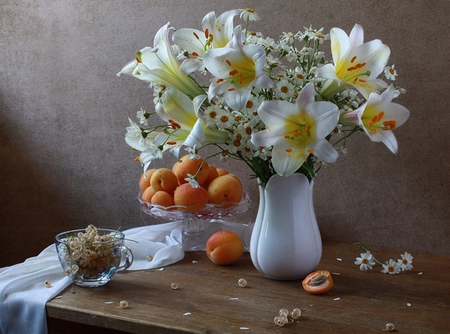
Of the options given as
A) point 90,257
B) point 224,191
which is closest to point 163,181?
point 224,191

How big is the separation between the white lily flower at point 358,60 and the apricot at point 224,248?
0.46 metres

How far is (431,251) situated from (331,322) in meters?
0.55

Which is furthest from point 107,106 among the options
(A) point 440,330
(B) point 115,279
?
(A) point 440,330

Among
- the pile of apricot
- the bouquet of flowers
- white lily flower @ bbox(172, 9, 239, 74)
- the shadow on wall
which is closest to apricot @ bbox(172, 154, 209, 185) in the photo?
the pile of apricot

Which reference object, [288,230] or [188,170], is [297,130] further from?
[188,170]

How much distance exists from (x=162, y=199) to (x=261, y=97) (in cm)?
44

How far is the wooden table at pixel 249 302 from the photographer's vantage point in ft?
3.42

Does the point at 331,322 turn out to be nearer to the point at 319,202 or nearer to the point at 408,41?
the point at 319,202

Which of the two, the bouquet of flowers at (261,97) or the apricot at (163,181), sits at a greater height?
the bouquet of flowers at (261,97)

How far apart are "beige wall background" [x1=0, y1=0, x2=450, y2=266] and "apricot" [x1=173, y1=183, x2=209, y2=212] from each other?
0.26m

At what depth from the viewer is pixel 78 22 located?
1.78 meters

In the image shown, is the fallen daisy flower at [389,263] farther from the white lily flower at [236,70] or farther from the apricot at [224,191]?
the white lily flower at [236,70]

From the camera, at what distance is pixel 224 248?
1.35m

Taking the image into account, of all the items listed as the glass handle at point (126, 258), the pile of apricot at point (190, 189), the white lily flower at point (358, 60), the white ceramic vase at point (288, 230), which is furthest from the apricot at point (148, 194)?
the white lily flower at point (358, 60)
